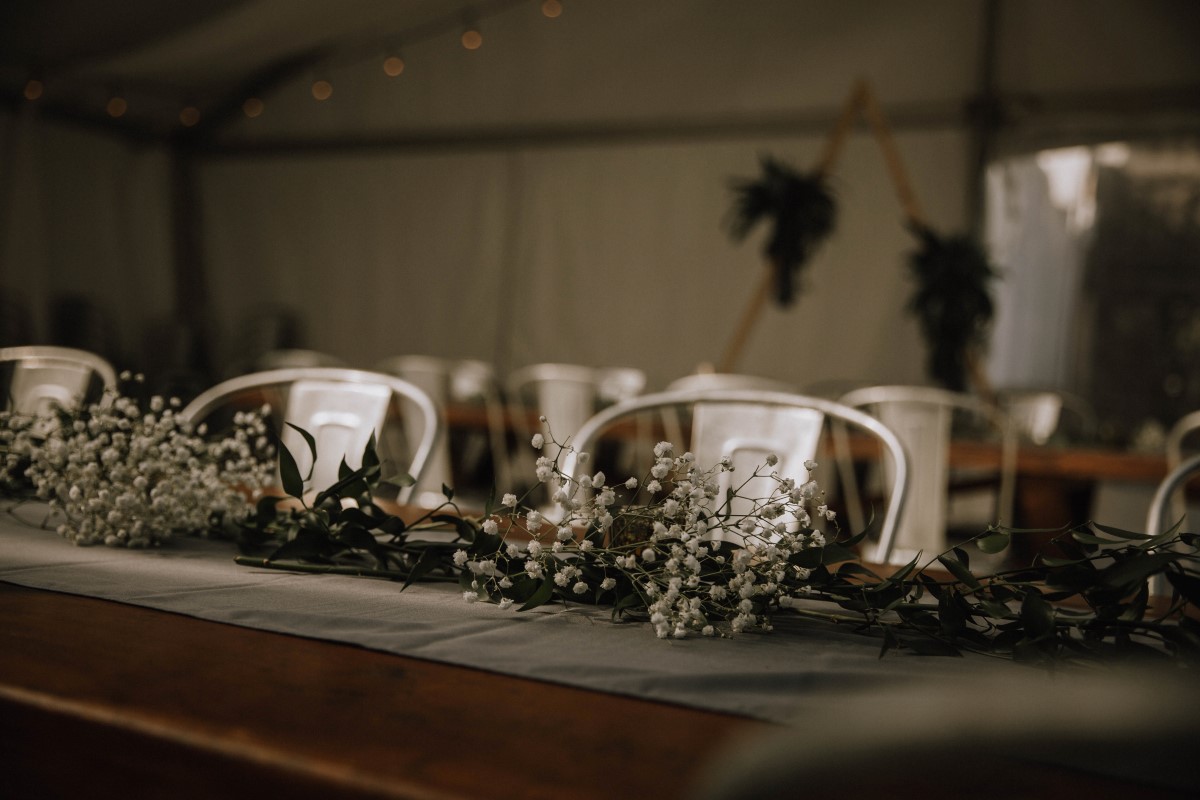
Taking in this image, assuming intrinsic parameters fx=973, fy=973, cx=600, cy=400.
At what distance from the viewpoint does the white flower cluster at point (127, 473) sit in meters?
1.02

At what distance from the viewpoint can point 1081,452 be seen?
10.7 ft

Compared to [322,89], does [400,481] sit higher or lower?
lower

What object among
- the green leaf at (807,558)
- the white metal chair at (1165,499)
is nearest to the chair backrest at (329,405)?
the green leaf at (807,558)

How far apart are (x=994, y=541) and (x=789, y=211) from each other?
3.94 m

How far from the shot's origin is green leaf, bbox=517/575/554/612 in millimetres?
822

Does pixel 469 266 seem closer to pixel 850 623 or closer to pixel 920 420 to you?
pixel 920 420

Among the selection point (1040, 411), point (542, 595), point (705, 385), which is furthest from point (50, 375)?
point (1040, 411)

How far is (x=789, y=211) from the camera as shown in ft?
15.1

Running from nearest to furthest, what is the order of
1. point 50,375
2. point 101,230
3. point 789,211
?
point 50,375
point 789,211
point 101,230

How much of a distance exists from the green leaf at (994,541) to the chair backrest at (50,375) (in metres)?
1.77

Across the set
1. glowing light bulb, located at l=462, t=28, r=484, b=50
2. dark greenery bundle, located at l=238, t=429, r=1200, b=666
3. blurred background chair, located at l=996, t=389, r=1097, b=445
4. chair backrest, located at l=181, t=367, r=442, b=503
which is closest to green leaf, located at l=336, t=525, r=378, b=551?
dark greenery bundle, located at l=238, t=429, r=1200, b=666

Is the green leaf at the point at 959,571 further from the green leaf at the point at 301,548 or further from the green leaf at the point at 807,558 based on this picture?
the green leaf at the point at 301,548

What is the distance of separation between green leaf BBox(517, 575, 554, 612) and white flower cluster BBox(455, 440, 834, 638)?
0.01 metres

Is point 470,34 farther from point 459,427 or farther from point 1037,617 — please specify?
point 1037,617
